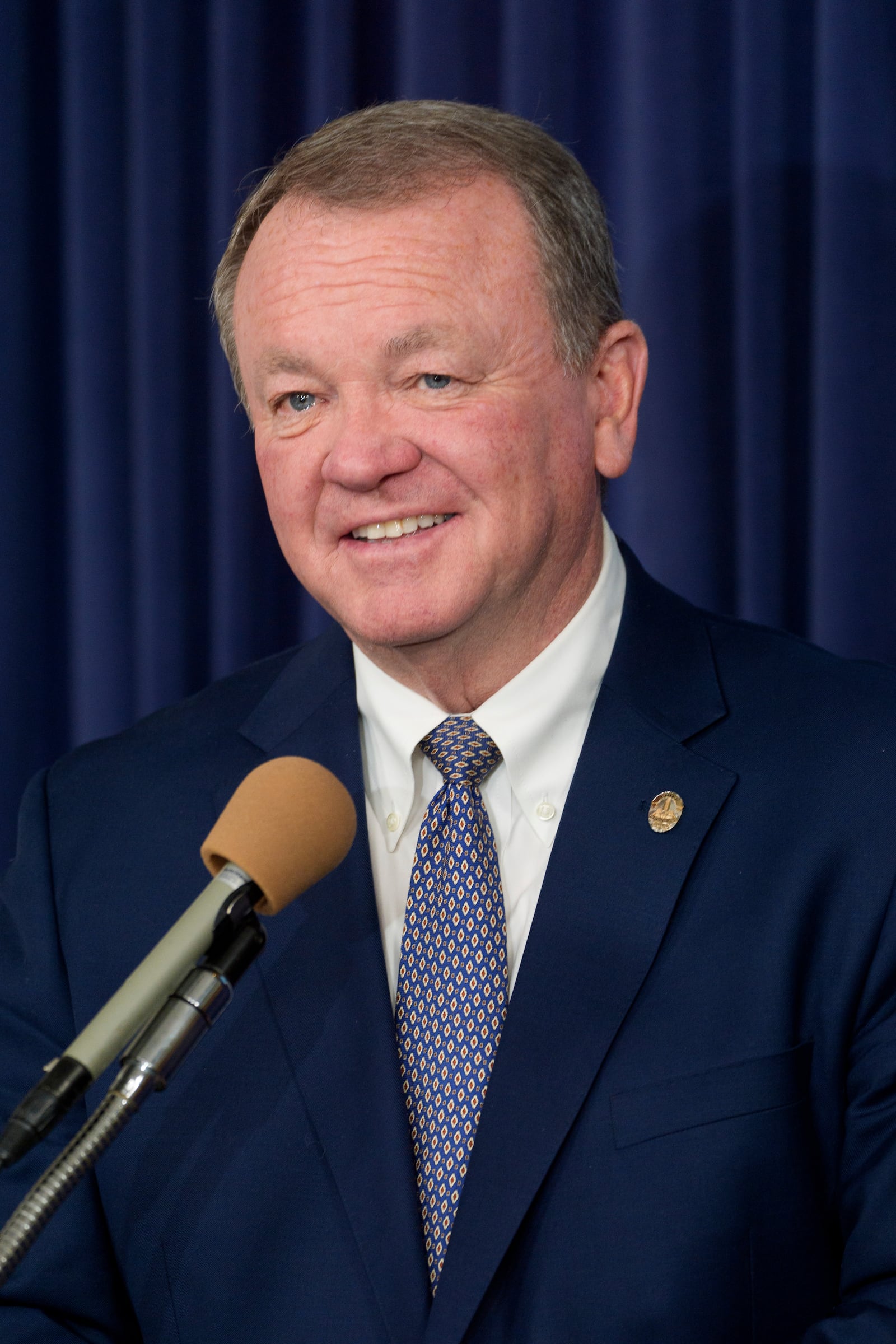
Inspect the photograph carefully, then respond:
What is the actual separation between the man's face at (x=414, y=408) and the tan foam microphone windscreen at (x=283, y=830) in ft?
1.23

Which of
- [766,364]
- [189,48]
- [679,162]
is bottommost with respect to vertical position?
[766,364]

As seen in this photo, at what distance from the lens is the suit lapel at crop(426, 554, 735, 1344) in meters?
1.35

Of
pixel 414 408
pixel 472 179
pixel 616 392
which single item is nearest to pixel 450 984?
pixel 414 408

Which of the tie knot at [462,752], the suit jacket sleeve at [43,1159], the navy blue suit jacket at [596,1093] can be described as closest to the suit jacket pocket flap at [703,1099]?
the navy blue suit jacket at [596,1093]

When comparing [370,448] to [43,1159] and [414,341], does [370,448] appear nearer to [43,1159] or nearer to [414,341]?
[414,341]

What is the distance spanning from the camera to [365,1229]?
4.57 feet

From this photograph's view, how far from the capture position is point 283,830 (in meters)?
1.08

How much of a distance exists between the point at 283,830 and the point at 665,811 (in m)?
0.57

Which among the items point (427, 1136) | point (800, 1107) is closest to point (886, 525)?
point (800, 1107)

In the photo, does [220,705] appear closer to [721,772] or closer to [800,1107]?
[721,772]

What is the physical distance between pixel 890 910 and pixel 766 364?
977 millimetres

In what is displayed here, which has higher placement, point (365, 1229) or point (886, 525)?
point (886, 525)

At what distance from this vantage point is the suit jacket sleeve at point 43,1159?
1.51 meters

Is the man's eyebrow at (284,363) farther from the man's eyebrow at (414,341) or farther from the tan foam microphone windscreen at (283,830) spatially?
the tan foam microphone windscreen at (283,830)
